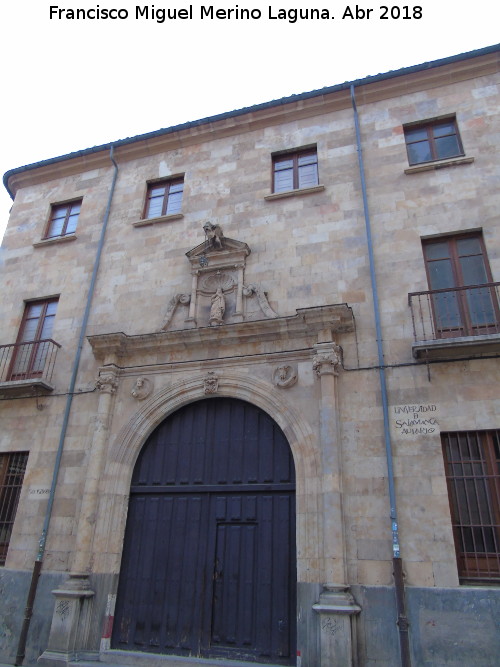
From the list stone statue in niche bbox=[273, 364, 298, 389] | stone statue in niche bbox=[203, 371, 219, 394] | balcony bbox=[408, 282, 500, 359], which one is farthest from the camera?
stone statue in niche bbox=[203, 371, 219, 394]

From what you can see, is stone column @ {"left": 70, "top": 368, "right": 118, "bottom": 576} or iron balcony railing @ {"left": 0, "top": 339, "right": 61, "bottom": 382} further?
iron balcony railing @ {"left": 0, "top": 339, "right": 61, "bottom": 382}

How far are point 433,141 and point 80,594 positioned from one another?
10890 millimetres

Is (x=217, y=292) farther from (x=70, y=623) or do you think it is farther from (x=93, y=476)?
(x=70, y=623)

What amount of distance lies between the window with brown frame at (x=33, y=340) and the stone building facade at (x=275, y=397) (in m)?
0.08

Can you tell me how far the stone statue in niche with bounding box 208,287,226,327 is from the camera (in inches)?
373

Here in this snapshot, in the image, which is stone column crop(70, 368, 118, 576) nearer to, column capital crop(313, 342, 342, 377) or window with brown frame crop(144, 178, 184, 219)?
column capital crop(313, 342, 342, 377)

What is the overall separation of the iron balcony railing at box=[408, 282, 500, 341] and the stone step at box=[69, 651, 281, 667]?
5847mm

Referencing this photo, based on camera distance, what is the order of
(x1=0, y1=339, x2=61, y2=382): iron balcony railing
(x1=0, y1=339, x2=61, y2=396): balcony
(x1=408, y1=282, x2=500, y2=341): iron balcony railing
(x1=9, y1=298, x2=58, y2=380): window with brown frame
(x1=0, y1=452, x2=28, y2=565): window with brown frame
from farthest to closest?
(x1=9, y1=298, x2=58, y2=380): window with brown frame → (x1=0, y1=339, x2=61, y2=382): iron balcony railing → (x1=0, y1=339, x2=61, y2=396): balcony → (x1=0, y1=452, x2=28, y2=565): window with brown frame → (x1=408, y1=282, x2=500, y2=341): iron balcony railing

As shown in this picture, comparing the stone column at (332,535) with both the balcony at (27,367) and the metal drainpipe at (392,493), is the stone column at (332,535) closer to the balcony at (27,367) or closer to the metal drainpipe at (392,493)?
the metal drainpipe at (392,493)

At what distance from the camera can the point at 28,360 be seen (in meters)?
10.9

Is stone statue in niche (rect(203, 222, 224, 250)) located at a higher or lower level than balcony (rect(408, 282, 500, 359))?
higher

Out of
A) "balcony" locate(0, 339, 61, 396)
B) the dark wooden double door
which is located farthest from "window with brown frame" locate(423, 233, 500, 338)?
"balcony" locate(0, 339, 61, 396)

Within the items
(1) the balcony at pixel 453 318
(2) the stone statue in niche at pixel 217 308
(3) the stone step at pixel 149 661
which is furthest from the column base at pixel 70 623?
(1) the balcony at pixel 453 318

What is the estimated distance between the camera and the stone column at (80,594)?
7.69 m
